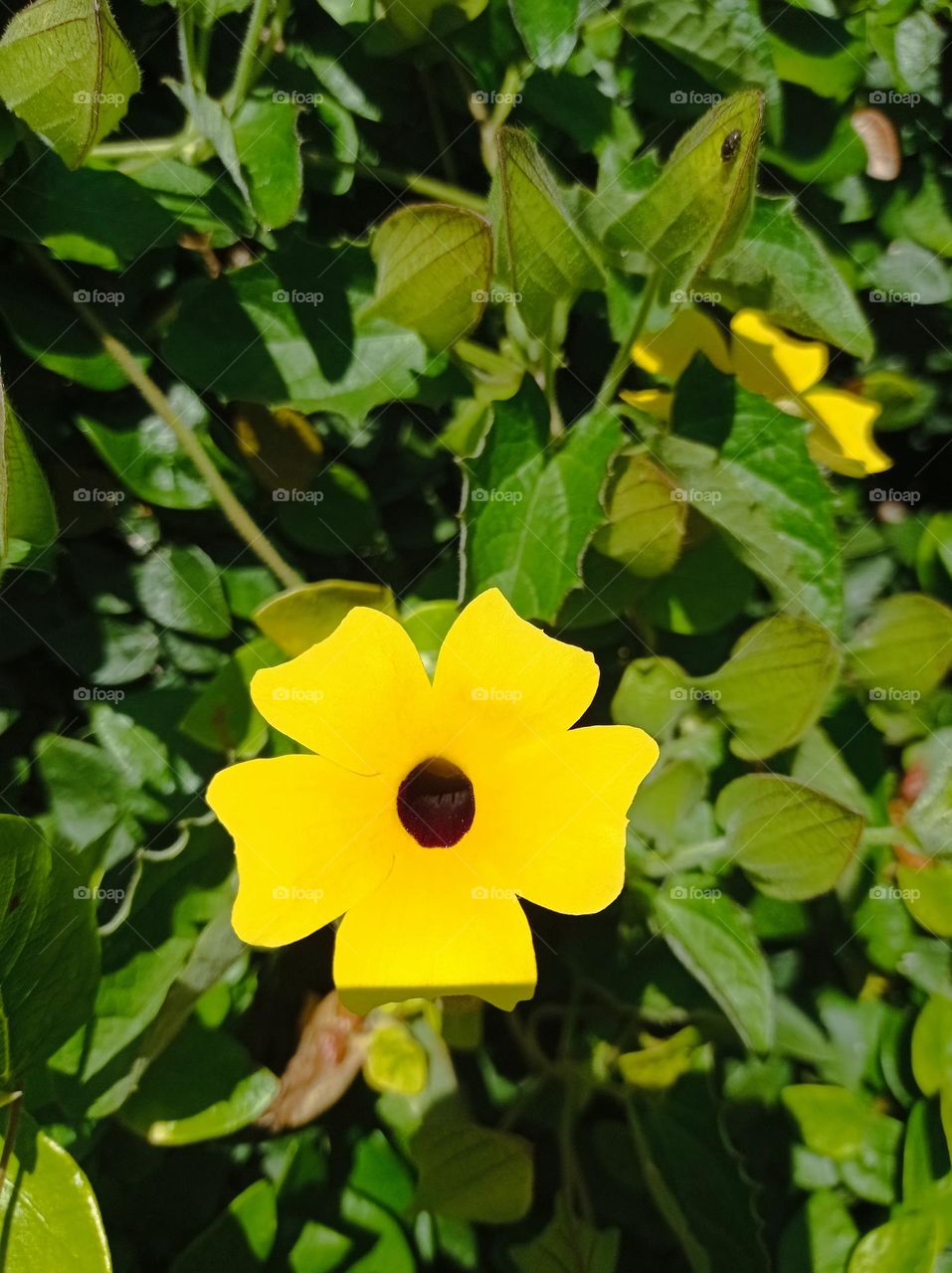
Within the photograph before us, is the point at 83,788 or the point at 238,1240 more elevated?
the point at 83,788

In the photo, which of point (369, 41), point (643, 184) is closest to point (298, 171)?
point (369, 41)

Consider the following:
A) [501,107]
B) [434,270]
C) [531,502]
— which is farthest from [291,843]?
[501,107]

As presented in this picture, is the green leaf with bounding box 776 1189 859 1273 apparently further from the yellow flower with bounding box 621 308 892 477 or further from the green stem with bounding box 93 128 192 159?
the green stem with bounding box 93 128 192 159

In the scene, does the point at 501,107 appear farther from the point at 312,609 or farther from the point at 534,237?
the point at 312,609

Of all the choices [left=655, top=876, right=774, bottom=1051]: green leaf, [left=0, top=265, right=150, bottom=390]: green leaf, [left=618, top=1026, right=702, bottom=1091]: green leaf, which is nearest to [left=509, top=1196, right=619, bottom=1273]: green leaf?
[left=618, top=1026, right=702, bottom=1091]: green leaf

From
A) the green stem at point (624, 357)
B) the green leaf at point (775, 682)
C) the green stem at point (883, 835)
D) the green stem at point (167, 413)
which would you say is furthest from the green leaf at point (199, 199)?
the green stem at point (883, 835)

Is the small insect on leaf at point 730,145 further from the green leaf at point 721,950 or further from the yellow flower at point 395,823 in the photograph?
the green leaf at point 721,950

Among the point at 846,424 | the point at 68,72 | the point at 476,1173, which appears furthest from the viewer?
the point at 846,424
